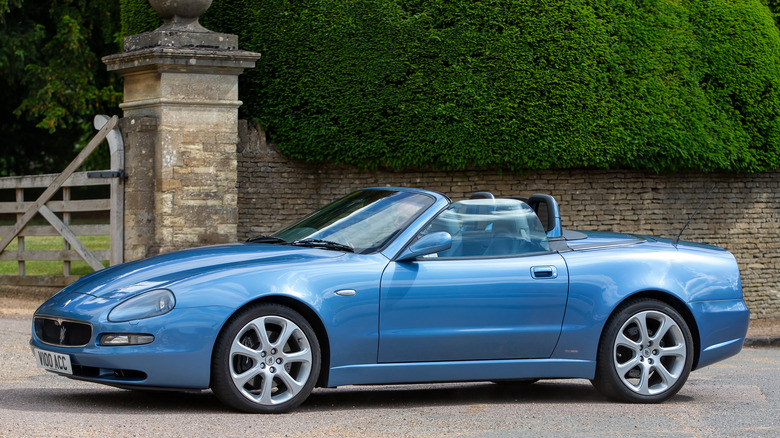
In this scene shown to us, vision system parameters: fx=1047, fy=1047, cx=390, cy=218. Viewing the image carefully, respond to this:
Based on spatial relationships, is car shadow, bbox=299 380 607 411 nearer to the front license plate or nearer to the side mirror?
the side mirror

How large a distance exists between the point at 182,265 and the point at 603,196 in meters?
9.30

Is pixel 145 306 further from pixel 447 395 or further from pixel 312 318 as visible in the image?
pixel 447 395

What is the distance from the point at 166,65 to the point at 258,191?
2.50 metres

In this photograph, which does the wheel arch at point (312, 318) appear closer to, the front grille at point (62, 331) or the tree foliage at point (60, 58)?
the front grille at point (62, 331)

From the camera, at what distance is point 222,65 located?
1205 cm

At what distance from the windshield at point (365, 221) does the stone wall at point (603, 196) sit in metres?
6.64

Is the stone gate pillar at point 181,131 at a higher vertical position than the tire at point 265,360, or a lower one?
higher

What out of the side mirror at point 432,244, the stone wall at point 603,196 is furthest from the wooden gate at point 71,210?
the side mirror at point 432,244

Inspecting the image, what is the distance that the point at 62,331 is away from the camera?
5949 millimetres

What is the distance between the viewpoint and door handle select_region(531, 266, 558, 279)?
6716 mm

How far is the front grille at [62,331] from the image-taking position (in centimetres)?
582

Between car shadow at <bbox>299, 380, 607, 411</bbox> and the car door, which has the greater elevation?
the car door

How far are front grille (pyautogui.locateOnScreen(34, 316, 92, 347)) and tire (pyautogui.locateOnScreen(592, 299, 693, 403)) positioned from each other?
329cm

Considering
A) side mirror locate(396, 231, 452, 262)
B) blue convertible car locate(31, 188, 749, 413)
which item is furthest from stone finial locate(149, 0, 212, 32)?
side mirror locate(396, 231, 452, 262)
